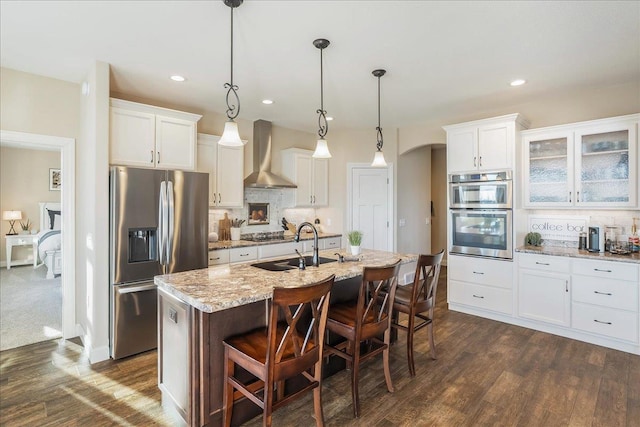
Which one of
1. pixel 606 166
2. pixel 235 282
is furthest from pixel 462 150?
pixel 235 282

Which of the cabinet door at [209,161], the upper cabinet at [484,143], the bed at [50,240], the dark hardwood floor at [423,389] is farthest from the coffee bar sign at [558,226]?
the bed at [50,240]

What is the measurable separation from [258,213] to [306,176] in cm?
→ 104

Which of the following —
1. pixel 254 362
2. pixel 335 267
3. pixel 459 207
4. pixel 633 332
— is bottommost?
pixel 633 332

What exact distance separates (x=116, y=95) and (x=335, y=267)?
3.32 meters

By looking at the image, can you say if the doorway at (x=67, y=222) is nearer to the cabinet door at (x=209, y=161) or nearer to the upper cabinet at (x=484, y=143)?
the cabinet door at (x=209, y=161)

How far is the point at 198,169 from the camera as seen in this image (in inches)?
171

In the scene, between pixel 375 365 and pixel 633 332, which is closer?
pixel 375 365

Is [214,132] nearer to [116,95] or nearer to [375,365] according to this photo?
[116,95]

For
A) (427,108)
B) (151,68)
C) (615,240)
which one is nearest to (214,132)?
(151,68)

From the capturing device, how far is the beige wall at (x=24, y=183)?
6.90 meters

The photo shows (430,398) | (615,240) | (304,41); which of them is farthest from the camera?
(615,240)

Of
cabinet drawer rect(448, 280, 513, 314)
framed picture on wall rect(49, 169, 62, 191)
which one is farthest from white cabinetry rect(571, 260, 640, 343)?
framed picture on wall rect(49, 169, 62, 191)

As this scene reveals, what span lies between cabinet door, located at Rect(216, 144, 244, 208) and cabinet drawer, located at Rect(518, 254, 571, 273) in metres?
3.78

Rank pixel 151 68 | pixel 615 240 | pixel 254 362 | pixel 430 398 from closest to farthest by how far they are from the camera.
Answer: pixel 254 362 → pixel 430 398 → pixel 151 68 → pixel 615 240
